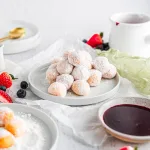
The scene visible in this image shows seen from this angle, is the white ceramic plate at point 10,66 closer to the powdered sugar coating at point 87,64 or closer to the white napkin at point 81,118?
the white napkin at point 81,118

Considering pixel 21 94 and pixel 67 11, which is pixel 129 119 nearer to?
pixel 21 94

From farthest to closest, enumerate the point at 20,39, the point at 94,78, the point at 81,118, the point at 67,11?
the point at 67,11 → the point at 20,39 → the point at 94,78 → the point at 81,118

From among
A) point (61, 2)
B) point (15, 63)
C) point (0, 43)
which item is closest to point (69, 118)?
point (15, 63)

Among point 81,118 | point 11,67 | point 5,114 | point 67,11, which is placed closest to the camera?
point 5,114

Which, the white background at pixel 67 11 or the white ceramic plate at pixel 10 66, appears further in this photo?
the white background at pixel 67 11

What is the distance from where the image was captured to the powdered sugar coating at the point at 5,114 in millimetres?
996

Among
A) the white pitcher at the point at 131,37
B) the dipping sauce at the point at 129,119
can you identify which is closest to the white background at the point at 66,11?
the white pitcher at the point at 131,37

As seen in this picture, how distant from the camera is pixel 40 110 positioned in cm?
109

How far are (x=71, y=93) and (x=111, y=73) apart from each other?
140 mm

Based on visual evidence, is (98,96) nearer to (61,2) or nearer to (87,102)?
(87,102)

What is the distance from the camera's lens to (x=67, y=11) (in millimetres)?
1981

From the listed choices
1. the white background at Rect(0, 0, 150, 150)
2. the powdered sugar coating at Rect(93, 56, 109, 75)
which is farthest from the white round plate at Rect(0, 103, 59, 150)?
the white background at Rect(0, 0, 150, 150)

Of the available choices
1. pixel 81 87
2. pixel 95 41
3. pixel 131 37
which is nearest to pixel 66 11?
pixel 95 41

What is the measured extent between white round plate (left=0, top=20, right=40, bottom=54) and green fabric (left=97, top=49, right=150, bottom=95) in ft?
1.01
